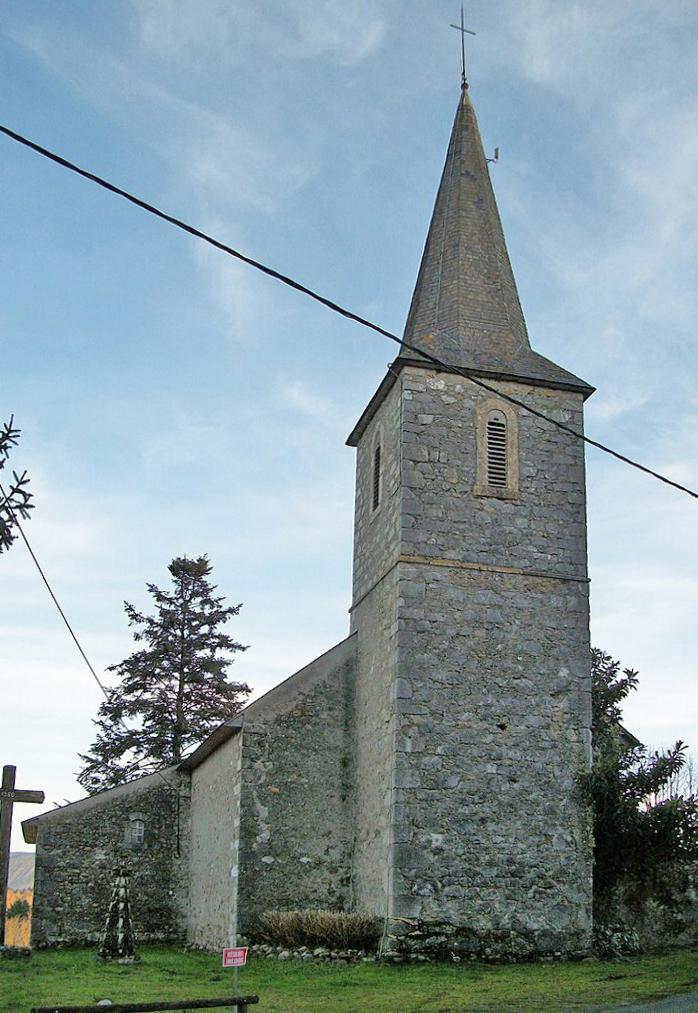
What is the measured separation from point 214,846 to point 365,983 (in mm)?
6769

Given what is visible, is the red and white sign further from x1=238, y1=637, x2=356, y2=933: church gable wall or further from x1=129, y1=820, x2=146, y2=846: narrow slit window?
x1=129, y1=820, x2=146, y2=846: narrow slit window

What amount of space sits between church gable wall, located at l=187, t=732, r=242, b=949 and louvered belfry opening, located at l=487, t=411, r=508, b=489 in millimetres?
6489

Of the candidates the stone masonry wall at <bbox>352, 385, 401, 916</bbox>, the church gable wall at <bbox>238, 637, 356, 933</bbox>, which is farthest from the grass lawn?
the stone masonry wall at <bbox>352, 385, 401, 916</bbox>

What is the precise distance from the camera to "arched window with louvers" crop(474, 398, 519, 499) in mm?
19312

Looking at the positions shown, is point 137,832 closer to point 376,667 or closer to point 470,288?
point 376,667

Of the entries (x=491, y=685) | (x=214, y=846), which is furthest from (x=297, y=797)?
(x=491, y=685)

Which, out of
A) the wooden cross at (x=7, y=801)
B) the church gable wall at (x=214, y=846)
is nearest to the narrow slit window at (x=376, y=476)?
the church gable wall at (x=214, y=846)

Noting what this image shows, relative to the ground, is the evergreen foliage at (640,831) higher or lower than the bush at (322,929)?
higher

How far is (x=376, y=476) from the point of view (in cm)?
2111

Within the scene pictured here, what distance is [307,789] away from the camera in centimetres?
1925

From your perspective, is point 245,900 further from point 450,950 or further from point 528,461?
point 528,461

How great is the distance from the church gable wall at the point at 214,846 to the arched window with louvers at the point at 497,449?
637 cm

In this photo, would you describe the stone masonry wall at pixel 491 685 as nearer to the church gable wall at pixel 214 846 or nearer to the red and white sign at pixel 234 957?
the church gable wall at pixel 214 846

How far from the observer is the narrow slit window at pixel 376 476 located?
20797 millimetres
